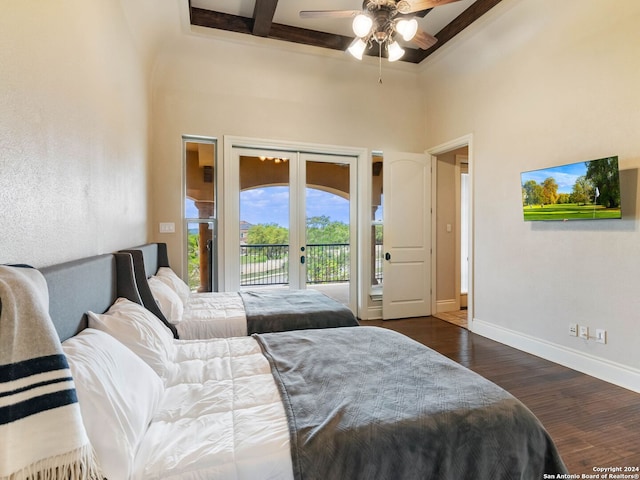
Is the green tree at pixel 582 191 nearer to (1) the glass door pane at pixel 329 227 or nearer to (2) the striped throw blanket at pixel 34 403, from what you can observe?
(1) the glass door pane at pixel 329 227

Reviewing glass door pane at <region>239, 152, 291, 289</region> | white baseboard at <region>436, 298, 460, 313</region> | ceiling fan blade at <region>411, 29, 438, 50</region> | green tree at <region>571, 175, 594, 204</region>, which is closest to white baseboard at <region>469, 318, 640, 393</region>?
white baseboard at <region>436, 298, 460, 313</region>

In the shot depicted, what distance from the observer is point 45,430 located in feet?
2.44

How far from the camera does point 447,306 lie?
4934 mm

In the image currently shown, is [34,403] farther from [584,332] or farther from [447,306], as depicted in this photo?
[447,306]

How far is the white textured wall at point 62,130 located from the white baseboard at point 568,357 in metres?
3.81

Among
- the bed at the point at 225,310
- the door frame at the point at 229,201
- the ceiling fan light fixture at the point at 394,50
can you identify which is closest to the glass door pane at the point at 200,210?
the door frame at the point at 229,201

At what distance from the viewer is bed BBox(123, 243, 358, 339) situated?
2252 millimetres

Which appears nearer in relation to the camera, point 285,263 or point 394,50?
point 394,50

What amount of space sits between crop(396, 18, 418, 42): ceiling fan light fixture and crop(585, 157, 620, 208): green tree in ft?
5.92

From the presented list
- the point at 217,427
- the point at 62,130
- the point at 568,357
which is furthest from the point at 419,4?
the point at 568,357

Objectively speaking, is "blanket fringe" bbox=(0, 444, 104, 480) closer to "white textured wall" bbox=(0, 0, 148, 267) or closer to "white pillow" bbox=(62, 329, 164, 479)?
"white pillow" bbox=(62, 329, 164, 479)

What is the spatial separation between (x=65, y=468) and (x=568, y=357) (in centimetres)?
361

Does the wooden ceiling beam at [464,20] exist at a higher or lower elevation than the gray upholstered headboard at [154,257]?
higher

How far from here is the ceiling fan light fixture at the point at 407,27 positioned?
260cm
